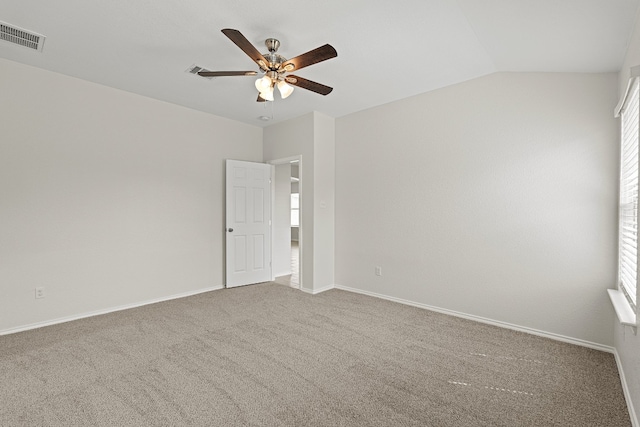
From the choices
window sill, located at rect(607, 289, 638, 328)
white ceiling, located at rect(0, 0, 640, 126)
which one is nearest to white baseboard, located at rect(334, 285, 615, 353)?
window sill, located at rect(607, 289, 638, 328)

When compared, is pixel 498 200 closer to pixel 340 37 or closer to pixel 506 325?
pixel 506 325

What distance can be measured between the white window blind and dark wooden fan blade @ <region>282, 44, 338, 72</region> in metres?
1.89

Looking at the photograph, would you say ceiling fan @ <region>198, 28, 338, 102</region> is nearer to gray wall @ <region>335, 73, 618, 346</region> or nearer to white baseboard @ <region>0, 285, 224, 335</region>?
gray wall @ <region>335, 73, 618, 346</region>

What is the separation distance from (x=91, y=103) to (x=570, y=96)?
5.11 m

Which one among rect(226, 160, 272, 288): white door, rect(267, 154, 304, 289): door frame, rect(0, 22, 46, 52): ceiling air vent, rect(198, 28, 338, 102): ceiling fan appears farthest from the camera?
rect(226, 160, 272, 288): white door

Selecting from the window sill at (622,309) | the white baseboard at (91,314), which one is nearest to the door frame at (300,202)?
the white baseboard at (91,314)

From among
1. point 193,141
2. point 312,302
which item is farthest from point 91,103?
point 312,302

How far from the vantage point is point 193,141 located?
4.57 m

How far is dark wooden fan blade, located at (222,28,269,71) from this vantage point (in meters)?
2.00

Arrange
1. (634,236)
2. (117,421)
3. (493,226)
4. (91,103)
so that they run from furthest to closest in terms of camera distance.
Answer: (91,103) → (493,226) → (634,236) → (117,421)

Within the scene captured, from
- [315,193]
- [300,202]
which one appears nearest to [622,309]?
[315,193]

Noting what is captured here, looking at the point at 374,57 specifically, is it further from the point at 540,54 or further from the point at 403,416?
the point at 403,416

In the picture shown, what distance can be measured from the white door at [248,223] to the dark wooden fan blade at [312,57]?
2.69 m

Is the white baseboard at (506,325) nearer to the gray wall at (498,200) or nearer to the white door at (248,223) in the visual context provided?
the gray wall at (498,200)
